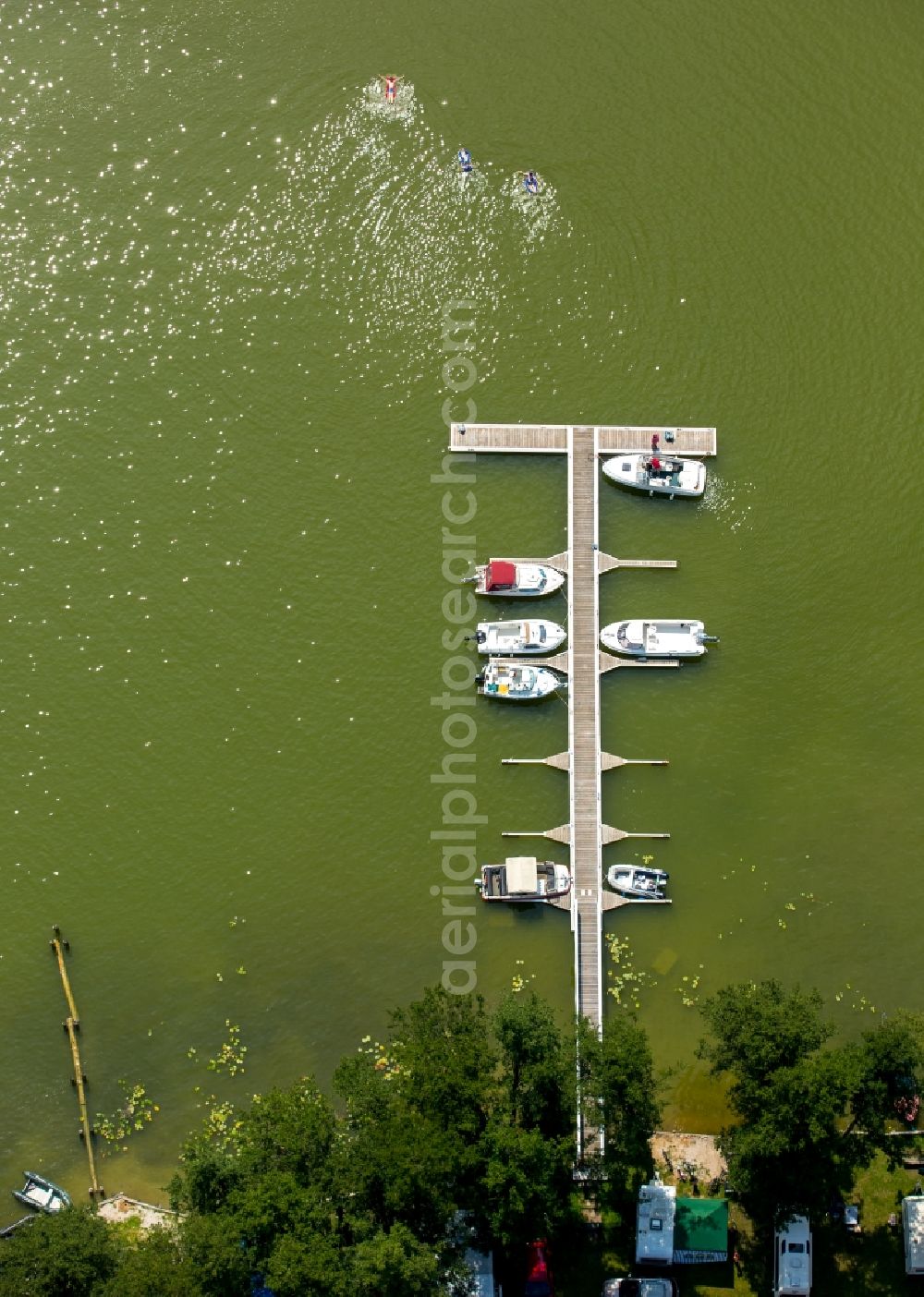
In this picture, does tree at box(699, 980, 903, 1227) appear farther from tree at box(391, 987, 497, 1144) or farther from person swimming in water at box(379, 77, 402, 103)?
person swimming in water at box(379, 77, 402, 103)

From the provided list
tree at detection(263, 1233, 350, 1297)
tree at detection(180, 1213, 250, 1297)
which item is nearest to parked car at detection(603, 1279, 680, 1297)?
tree at detection(263, 1233, 350, 1297)

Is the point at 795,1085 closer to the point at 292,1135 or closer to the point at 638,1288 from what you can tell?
the point at 638,1288

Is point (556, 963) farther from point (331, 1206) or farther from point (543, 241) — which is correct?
point (543, 241)

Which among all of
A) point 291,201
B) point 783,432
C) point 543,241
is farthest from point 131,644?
point 783,432

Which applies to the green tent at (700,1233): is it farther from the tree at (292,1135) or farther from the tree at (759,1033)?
the tree at (292,1135)

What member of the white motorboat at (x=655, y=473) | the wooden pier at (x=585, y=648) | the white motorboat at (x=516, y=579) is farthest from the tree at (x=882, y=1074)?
the white motorboat at (x=655, y=473)

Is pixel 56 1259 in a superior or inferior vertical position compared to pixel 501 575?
inferior

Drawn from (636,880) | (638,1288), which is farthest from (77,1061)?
(638,1288)
